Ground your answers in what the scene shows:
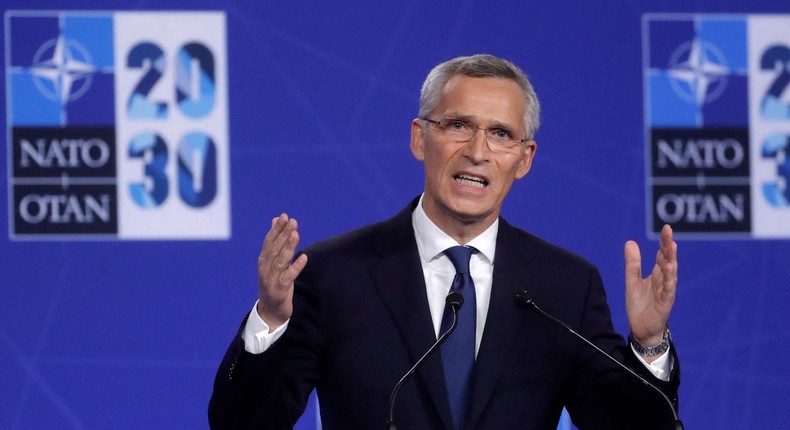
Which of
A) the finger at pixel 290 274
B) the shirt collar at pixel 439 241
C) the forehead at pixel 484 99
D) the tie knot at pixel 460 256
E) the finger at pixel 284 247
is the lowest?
the finger at pixel 290 274

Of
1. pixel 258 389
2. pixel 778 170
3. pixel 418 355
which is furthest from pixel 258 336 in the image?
pixel 778 170

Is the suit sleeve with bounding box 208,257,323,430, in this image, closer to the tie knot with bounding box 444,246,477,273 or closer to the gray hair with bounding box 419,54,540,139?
the tie knot with bounding box 444,246,477,273

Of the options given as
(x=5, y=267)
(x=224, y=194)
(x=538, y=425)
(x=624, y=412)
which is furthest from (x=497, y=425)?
(x=5, y=267)

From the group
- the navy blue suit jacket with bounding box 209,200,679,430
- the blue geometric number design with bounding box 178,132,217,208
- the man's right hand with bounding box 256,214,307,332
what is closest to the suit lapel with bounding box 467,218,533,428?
the navy blue suit jacket with bounding box 209,200,679,430

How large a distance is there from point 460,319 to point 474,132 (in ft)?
1.30

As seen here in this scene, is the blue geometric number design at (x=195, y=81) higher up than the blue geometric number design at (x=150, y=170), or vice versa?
the blue geometric number design at (x=195, y=81)

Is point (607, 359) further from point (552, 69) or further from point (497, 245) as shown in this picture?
point (552, 69)

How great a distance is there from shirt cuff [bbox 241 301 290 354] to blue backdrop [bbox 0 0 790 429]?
1309 millimetres

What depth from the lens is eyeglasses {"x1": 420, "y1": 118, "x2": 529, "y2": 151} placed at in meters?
2.44

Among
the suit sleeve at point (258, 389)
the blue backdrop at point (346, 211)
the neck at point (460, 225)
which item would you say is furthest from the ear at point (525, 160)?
the blue backdrop at point (346, 211)

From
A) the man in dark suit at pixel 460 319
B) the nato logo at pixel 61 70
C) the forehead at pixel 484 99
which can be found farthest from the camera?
the nato logo at pixel 61 70

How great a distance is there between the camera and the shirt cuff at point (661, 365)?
87.5 inches

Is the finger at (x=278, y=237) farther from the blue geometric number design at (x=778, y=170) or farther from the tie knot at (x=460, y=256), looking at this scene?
the blue geometric number design at (x=778, y=170)

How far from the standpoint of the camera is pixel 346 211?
3551 mm
